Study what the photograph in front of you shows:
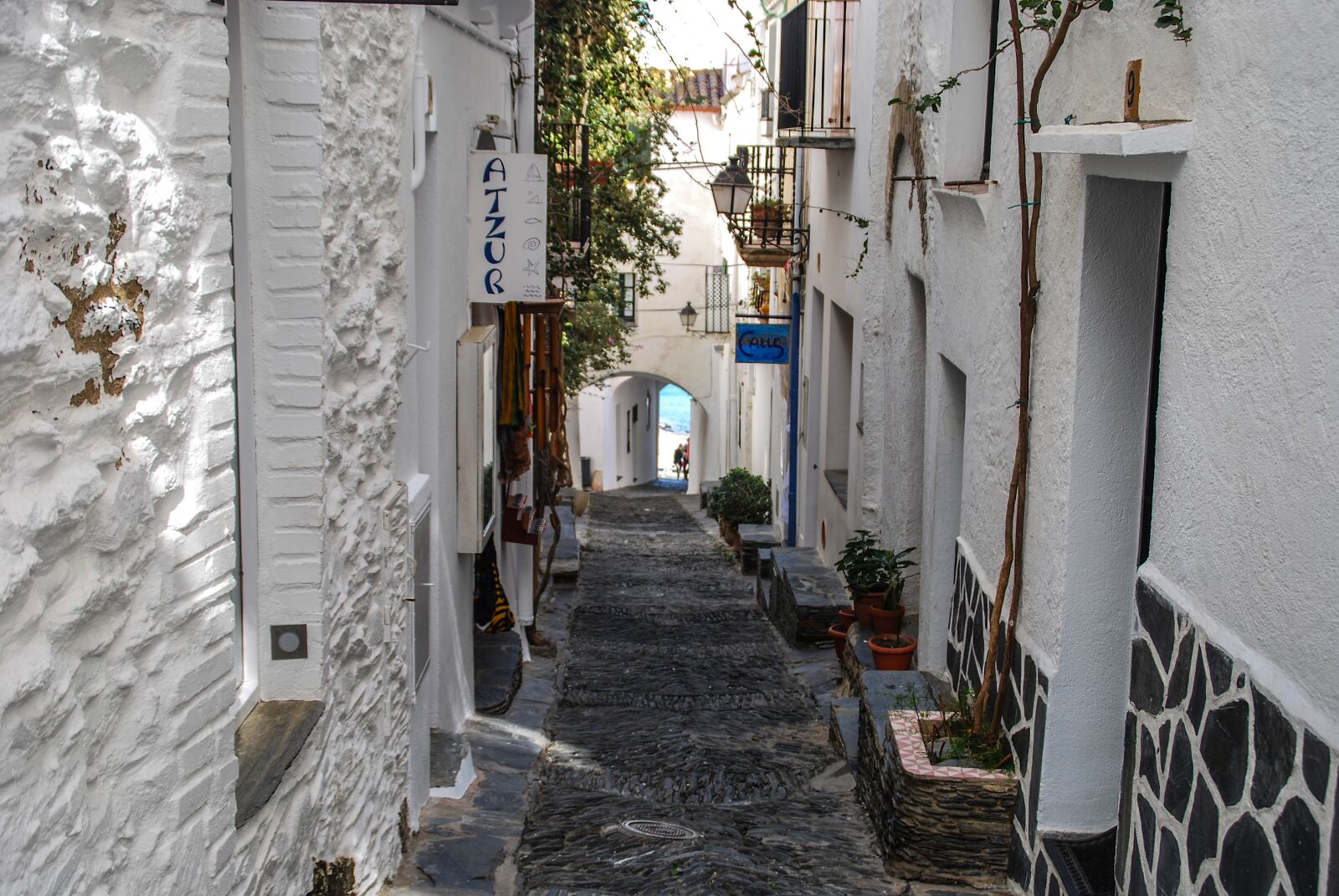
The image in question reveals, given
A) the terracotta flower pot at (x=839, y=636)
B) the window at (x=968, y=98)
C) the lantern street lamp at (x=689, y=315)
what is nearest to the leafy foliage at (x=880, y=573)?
the terracotta flower pot at (x=839, y=636)

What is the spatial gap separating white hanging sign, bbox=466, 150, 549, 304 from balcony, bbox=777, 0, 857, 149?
12.0 feet

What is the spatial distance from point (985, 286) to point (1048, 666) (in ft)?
6.98

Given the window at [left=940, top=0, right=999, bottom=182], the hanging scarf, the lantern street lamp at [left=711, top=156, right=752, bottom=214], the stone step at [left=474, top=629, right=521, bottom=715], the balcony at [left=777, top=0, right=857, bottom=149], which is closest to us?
the window at [left=940, top=0, right=999, bottom=182]

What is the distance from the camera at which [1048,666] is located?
4648mm

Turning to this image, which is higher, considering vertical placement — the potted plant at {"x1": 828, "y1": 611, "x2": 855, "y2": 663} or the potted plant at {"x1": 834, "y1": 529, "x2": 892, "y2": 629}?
the potted plant at {"x1": 834, "y1": 529, "x2": 892, "y2": 629}

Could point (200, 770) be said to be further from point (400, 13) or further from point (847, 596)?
point (847, 596)

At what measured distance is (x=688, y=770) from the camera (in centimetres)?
711

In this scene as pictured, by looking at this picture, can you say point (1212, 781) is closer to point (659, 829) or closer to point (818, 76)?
point (659, 829)

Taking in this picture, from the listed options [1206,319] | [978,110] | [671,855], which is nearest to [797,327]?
[978,110]

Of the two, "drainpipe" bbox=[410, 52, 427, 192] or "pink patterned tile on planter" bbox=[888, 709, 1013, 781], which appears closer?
"pink patterned tile on planter" bbox=[888, 709, 1013, 781]

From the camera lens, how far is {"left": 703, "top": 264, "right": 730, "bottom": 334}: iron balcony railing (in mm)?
27406

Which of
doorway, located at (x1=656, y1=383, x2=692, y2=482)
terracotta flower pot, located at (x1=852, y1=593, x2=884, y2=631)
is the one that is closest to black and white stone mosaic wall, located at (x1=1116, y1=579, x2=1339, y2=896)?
terracotta flower pot, located at (x1=852, y1=593, x2=884, y2=631)

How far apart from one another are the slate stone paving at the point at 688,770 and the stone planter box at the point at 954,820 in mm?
264

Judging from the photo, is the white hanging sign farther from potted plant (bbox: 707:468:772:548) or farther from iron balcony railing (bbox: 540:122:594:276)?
potted plant (bbox: 707:468:772:548)
